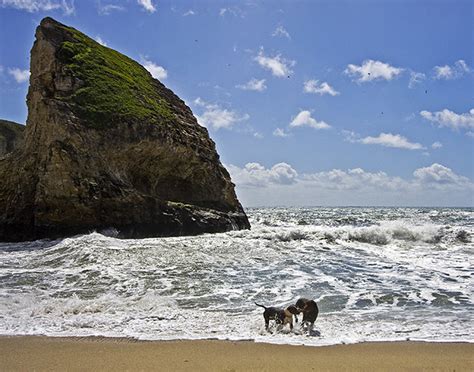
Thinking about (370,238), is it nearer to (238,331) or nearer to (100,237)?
(100,237)

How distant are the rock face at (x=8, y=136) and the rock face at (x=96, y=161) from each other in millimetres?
30029

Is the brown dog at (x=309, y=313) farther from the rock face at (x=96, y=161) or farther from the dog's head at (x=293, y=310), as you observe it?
the rock face at (x=96, y=161)

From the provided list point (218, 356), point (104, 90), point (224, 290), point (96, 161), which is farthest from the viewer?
point (104, 90)

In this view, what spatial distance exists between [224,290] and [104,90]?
15157 millimetres

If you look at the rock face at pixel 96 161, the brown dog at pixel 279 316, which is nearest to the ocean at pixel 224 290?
the brown dog at pixel 279 316

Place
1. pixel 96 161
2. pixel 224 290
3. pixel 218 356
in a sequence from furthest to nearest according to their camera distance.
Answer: pixel 96 161 → pixel 224 290 → pixel 218 356

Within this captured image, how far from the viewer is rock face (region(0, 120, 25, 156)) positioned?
48.1 metres

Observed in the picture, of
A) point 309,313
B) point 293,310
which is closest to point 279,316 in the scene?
point 293,310

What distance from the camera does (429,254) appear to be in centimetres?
1512

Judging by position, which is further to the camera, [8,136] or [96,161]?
[8,136]

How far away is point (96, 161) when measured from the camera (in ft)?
59.4

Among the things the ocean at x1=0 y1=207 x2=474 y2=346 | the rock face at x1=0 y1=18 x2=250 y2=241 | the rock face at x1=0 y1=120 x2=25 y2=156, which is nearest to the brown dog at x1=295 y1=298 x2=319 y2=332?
the ocean at x1=0 y1=207 x2=474 y2=346

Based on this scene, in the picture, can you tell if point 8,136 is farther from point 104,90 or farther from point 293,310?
point 293,310

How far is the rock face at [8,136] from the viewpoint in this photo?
1892 inches
